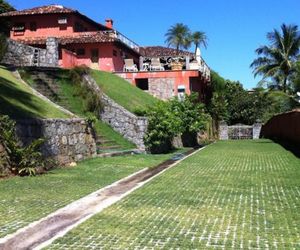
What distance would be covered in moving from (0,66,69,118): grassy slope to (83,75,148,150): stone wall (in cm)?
428

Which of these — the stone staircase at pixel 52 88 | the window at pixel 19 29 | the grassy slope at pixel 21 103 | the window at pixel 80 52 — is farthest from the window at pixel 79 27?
the grassy slope at pixel 21 103

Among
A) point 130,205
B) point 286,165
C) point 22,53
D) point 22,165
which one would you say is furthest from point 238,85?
A: point 130,205

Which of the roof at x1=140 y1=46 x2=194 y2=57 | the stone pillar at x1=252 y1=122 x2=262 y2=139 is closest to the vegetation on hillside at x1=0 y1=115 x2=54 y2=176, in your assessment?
the stone pillar at x1=252 y1=122 x2=262 y2=139

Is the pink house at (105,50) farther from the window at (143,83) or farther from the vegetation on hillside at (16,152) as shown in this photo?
the vegetation on hillside at (16,152)

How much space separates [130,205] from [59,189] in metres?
2.37

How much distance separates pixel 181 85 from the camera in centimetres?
3769

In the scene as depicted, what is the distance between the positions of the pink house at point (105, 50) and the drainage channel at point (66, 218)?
81.4 feet

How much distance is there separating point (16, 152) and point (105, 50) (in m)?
29.8

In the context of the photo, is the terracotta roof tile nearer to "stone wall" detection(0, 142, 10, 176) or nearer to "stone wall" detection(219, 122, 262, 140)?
"stone wall" detection(219, 122, 262, 140)

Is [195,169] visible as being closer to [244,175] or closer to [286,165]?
[244,175]

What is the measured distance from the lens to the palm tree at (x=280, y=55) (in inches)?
1718

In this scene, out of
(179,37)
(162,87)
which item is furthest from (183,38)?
(162,87)

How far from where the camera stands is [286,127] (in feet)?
96.5

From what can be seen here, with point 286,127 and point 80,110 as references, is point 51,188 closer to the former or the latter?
point 80,110
